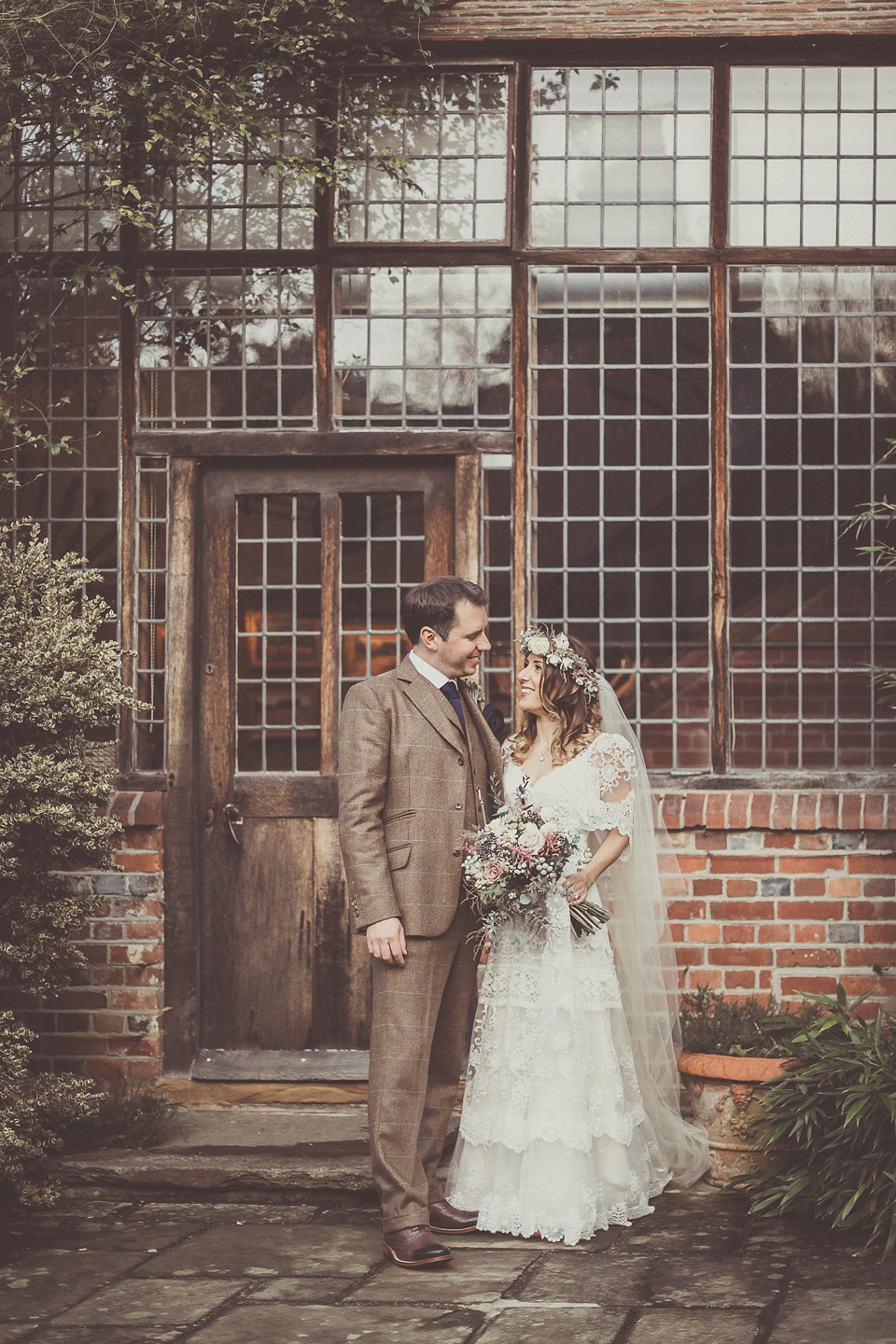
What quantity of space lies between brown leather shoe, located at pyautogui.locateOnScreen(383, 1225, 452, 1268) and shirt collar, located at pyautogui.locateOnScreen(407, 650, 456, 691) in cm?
177

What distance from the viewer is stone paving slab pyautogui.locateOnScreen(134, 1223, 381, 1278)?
4.54m

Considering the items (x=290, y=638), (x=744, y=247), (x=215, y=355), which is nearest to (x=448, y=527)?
(x=290, y=638)

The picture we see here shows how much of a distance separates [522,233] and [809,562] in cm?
192

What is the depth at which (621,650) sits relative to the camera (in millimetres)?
6227

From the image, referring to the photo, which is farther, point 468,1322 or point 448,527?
point 448,527

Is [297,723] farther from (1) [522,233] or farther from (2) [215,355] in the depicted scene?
(1) [522,233]

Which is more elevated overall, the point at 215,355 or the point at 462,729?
the point at 215,355

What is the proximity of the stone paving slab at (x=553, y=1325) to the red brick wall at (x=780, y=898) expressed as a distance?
2111 mm

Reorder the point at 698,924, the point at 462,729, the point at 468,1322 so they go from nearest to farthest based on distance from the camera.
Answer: the point at 468,1322 < the point at 462,729 < the point at 698,924

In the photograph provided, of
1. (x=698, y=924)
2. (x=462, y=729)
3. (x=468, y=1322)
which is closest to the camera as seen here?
(x=468, y=1322)

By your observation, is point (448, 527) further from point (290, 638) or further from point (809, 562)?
point (809, 562)

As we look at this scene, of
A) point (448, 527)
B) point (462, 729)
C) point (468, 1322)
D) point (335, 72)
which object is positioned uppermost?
point (335, 72)

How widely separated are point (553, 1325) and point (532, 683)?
2107 mm

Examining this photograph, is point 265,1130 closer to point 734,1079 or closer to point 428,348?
point 734,1079
